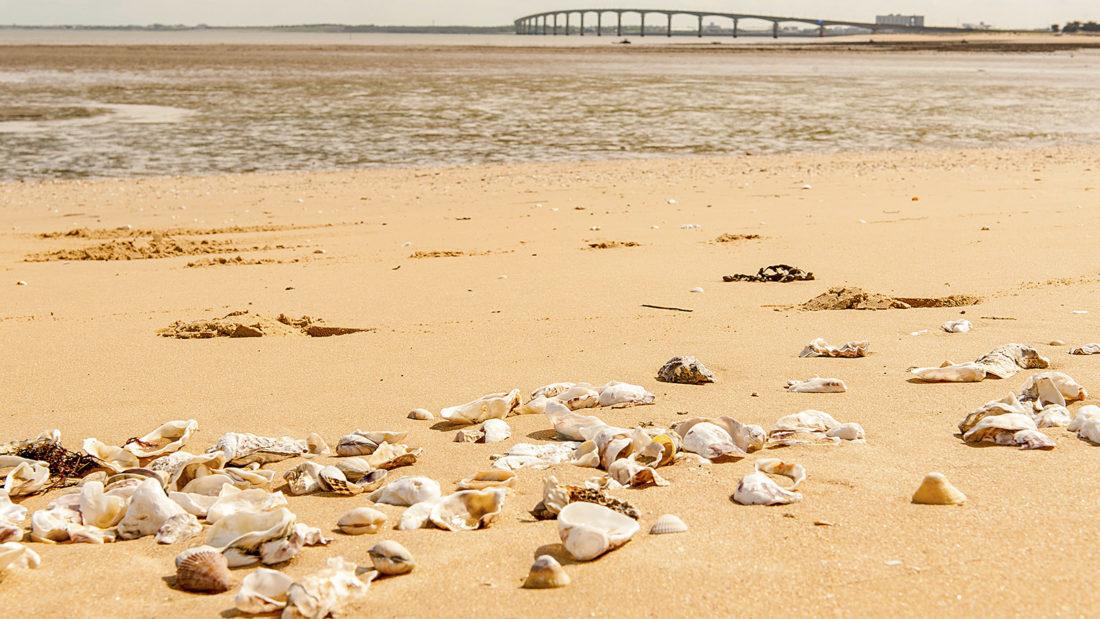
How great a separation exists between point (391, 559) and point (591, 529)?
18.9 inches

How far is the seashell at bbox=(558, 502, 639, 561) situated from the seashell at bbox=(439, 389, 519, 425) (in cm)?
106

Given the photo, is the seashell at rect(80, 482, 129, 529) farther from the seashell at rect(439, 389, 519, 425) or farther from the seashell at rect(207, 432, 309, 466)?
Answer: the seashell at rect(439, 389, 519, 425)

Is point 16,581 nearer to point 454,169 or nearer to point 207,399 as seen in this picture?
point 207,399

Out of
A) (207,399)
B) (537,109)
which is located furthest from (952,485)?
(537,109)

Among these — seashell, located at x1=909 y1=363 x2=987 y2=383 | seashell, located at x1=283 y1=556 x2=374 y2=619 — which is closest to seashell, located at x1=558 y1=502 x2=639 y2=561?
seashell, located at x1=283 y1=556 x2=374 y2=619

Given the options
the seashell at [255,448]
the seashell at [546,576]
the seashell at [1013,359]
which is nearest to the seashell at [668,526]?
the seashell at [546,576]

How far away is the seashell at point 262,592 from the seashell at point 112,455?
1124 millimetres

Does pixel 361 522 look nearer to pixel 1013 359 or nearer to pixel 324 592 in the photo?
pixel 324 592

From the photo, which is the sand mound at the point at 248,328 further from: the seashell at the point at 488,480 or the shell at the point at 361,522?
the shell at the point at 361,522

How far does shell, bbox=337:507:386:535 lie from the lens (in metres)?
2.74

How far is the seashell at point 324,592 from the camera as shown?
2.25 meters

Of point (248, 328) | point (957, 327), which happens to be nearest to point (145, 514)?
point (248, 328)

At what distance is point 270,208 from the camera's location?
35.7ft

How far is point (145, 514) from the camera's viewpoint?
2785mm
